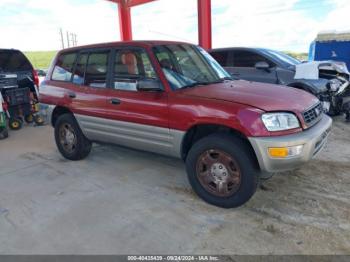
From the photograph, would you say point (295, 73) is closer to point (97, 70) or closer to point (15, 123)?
point (97, 70)

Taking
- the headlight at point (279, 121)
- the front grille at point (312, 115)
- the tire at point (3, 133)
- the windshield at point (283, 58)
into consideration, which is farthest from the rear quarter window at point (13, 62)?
the front grille at point (312, 115)

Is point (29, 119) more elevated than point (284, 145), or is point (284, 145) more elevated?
point (284, 145)

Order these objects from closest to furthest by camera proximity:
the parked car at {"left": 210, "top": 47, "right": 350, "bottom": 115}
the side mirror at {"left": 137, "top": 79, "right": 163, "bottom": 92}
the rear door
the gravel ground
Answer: the gravel ground → the side mirror at {"left": 137, "top": 79, "right": 163, "bottom": 92} → the parked car at {"left": 210, "top": 47, "right": 350, "bottom": 115} → the rear door

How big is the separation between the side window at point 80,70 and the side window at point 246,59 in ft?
14.6

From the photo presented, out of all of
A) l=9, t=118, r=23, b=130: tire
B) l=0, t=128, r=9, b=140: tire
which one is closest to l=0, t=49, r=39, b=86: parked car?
l=9, t=118, r=23, b=130: tire

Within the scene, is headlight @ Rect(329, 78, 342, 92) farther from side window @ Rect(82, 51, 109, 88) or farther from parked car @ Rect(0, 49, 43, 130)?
parked car @ Rect(0, 49, 43, 130)

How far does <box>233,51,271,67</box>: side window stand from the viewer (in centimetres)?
772

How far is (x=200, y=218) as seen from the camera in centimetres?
326

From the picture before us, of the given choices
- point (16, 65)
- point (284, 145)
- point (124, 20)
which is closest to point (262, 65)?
point (284, 145)

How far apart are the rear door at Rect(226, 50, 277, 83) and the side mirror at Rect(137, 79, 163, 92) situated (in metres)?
3.98

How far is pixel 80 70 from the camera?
15.8 ft

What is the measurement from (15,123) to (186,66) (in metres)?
5.78

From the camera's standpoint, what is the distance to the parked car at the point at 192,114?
3107mm

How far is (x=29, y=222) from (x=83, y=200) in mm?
632
